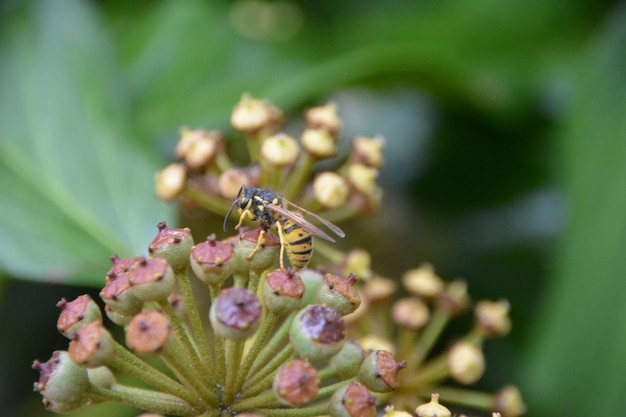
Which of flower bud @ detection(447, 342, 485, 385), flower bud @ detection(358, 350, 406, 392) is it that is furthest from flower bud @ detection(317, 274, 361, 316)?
flower bud @ detection(447, 342, 485, 385)

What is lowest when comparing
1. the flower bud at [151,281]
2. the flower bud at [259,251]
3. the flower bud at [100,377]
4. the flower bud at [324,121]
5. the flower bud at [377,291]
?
the flower bud at [100,377]

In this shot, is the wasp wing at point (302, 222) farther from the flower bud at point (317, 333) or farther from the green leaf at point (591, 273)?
the green leaf at point (591, 273)

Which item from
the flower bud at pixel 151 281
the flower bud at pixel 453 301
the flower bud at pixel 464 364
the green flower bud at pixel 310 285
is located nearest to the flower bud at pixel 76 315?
the flower bud at pixel 151 281

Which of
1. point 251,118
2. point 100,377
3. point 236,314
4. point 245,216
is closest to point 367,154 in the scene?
point 251,118

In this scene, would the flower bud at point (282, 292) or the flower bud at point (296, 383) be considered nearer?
the flower bud at point (296, 383)

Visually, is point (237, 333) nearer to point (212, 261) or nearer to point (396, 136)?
point (212, 261)

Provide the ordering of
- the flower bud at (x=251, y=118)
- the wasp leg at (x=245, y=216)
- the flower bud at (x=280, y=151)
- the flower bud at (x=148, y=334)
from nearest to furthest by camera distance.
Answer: the flower bud at (x=148, y=334) → the wasp leg at (x=245, y=216) → the flower bud at (x=280, y=151) → the flower bud at (x=251, y=118)

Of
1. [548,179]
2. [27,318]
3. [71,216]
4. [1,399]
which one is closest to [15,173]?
[71,216]
